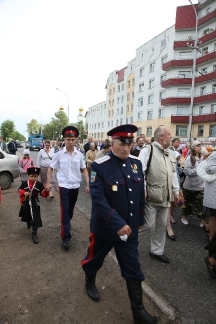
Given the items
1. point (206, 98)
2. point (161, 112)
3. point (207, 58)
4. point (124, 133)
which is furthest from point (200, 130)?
point (124, 133)

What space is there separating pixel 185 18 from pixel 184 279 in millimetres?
39545

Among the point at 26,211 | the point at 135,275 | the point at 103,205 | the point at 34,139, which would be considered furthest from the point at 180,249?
the point at 34,139

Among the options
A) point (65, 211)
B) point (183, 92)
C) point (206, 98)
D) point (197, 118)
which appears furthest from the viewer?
point (183, 92)

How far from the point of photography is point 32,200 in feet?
15.4

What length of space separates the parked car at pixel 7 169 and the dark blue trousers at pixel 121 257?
717 centimetres

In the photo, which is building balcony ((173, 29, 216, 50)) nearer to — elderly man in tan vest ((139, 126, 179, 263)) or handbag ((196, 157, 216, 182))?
handbag ((196, 157, 216, 182))

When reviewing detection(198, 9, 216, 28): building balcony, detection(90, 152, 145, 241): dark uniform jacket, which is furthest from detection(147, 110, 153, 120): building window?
detection(90, 152, 145, 241): dark uniform jacket

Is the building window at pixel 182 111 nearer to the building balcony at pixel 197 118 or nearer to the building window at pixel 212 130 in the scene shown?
the building balcony at pixel 197 118

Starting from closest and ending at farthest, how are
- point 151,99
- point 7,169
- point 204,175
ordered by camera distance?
point 204,175, point 7,169, point 151,99

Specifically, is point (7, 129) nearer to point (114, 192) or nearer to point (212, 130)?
point (212, 130)

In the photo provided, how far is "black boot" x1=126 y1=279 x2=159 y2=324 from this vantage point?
2330 mm

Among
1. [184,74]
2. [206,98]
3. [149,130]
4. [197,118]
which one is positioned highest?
[184,74]

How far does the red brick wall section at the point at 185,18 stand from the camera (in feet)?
113

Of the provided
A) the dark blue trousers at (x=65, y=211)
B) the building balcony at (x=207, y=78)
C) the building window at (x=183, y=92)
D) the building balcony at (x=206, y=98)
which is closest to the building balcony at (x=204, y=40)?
the building balcony at (x=207, y=78)
